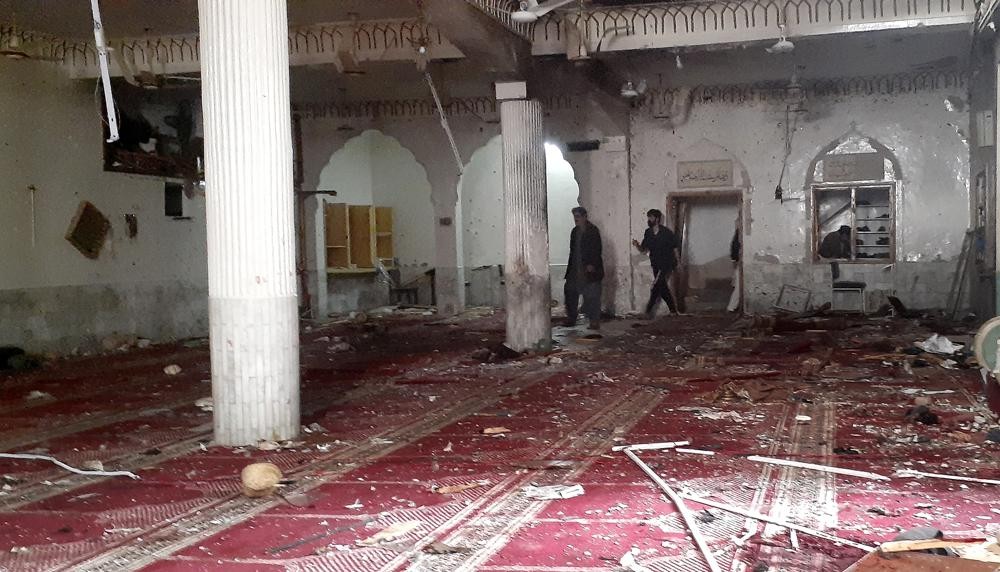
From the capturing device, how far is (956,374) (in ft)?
24.6

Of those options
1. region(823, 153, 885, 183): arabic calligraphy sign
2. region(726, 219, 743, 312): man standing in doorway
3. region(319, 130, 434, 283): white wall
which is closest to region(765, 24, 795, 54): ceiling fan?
region(823, 153, 885, 183): arabic calligraphy sign

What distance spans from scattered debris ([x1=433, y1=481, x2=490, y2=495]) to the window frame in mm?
10335

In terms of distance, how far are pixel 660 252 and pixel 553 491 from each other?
940 cm

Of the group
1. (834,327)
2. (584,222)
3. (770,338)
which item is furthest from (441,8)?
(834,327)

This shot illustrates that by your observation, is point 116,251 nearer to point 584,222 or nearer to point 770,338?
point 584,222

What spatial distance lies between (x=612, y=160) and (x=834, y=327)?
177 inches

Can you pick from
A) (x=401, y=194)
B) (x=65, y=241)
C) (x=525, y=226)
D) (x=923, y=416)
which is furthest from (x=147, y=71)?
(x=923, y=416)

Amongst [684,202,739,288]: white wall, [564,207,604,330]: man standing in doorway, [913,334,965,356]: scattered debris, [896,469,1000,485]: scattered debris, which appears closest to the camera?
[896,469,1000,485]: scattered debris

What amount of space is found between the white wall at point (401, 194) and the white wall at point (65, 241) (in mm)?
5160

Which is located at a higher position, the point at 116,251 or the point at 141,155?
the point at 141,155

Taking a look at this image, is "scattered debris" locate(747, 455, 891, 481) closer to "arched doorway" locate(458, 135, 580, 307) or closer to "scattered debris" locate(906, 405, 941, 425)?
"scattered debris" locate(906, 405, 941, 425)

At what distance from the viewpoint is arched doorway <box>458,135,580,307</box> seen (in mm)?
17391

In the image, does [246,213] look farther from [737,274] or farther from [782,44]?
[737,274]

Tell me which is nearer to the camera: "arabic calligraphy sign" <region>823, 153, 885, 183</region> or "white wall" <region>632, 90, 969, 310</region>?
"white wall" <region>632, 90, 969, 310</region>
